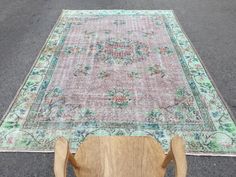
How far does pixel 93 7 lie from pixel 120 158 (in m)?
2.57

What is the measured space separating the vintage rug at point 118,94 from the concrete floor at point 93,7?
76mm

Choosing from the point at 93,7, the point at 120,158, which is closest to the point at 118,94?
the point at 120,158

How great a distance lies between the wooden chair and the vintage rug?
19.1 inches

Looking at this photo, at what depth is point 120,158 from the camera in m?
1.05

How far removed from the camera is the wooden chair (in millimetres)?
988

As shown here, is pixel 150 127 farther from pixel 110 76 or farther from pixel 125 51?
pixel 125 51

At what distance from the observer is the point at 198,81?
2.05 m

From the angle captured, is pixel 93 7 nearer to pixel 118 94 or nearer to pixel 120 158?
pixel 118 94

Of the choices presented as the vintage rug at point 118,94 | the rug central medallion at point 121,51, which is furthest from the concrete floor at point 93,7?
the rug central medallion at point 121,51

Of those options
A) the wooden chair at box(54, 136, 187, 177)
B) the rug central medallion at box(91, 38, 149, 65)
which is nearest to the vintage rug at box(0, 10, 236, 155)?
the rug central medallion at box(91, 38, 149, 65)

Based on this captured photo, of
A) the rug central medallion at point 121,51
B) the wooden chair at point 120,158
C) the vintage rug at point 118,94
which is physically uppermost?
the wooden chair at point 120,158

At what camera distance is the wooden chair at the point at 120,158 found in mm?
988

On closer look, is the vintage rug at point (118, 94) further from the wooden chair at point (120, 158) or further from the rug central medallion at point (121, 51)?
the wooden chair at point (120, 158)

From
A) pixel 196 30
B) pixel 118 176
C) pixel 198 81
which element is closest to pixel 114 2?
pixel 196 30
